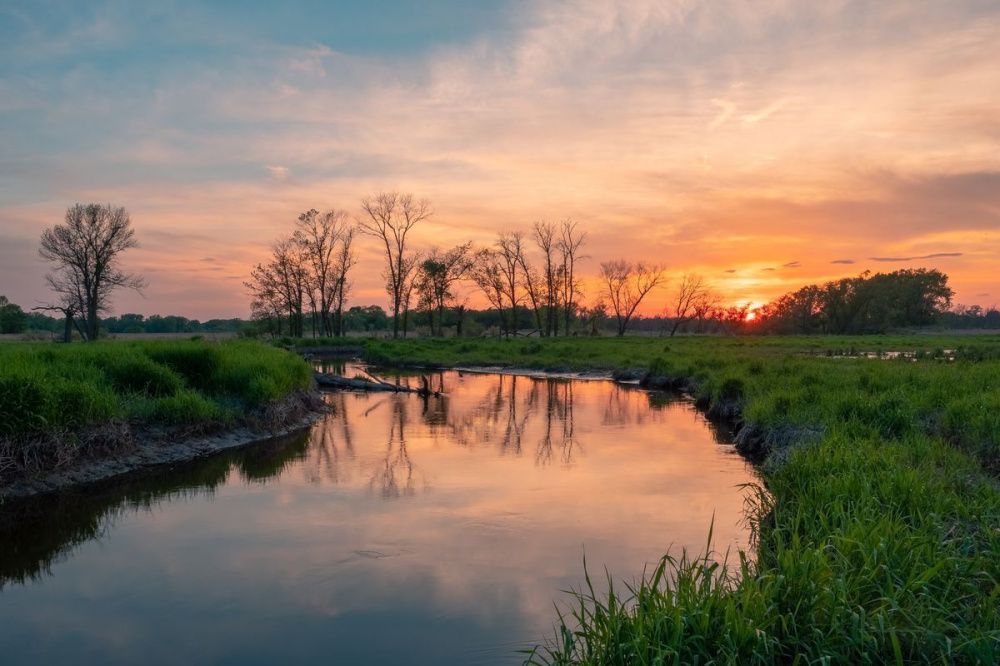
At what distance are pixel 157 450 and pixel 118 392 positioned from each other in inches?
69.0

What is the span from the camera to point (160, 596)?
712cm

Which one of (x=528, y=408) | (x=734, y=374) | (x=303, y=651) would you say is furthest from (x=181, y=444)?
(x=734, y=374)

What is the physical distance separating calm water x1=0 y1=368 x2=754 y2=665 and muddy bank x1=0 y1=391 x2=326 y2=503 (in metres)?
0.47

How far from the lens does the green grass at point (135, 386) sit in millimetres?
10523

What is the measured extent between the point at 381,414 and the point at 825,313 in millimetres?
82947

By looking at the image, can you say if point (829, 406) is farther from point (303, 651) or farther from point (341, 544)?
point (303, 651)

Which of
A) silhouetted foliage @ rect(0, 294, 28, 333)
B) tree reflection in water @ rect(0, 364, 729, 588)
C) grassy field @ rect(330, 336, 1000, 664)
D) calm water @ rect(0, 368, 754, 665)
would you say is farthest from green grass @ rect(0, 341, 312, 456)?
silhouetted foliage @ rect(0, 294, 28, 333)

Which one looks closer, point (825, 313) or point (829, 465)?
point (829, 465)

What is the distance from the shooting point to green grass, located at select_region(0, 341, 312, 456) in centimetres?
1052

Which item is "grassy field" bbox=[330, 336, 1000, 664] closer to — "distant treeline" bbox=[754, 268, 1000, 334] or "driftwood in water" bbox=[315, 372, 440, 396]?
"driftwood in water" bbox=[315, 372, 440, 396]

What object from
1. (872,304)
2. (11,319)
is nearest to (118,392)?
(11,319)

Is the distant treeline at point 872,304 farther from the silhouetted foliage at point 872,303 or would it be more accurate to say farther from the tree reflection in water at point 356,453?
the tree reflection in water at point 356,453

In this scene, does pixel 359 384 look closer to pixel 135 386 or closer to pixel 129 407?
pixel 135 386

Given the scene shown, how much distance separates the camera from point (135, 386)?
47.2 ft
